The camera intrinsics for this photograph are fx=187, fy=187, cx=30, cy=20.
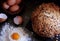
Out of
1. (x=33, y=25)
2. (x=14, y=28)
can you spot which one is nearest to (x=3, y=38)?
(x=14, y=28)

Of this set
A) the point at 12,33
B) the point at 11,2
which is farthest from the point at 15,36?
the point at 11,2

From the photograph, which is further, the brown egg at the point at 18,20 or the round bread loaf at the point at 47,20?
the brown egg at the point at 18,20

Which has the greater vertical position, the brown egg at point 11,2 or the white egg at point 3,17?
the brown egg at point 11,2

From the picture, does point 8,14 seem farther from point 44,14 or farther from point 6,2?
point 44,14

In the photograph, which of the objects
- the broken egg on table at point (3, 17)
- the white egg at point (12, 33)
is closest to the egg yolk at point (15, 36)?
the white egg at point (12, 33)

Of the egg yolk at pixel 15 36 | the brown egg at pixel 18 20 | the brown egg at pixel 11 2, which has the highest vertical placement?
the brown egg at pixel 11 2

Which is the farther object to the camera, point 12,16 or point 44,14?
point 12,16

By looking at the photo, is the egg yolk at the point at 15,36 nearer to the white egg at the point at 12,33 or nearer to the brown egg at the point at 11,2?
the white egg at the point at 12,33

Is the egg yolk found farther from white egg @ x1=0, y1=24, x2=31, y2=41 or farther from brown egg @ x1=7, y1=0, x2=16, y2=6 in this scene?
brown egg @ x1=7, y1=0, x2=16, y2=6
